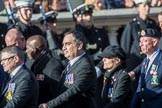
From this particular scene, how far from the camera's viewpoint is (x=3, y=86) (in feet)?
30.8

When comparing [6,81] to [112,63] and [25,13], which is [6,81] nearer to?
[112,63]

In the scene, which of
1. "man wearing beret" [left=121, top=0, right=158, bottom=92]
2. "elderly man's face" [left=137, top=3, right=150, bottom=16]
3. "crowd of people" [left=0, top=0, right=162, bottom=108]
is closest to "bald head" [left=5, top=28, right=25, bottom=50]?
"crowd of people" [left=0, top=0, right=162, bottom=108]

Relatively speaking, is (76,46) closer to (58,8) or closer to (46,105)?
(46,105)

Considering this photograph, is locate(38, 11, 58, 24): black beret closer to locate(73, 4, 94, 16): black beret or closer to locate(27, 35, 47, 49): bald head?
locate(73, 4, 94, 16): black beret

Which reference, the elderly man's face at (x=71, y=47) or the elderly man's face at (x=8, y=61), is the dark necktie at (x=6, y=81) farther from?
the elderly man's face at (x=71, y=47)

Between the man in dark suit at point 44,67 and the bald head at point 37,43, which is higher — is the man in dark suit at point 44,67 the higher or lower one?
the lower one

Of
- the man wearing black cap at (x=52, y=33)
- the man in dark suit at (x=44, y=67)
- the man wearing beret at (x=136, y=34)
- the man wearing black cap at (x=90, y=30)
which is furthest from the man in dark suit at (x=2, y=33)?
the man wearing beret at (x=136, y=34)

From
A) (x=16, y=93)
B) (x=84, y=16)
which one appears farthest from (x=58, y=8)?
(x=16, y=93)

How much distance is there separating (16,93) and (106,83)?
1.52 m

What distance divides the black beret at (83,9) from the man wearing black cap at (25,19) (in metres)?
0.87

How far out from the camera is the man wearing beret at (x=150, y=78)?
387 inches

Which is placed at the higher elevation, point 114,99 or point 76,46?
point 76,46

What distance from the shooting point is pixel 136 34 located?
41.0 ft

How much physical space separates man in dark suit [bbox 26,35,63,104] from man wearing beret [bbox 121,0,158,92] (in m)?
2.07
